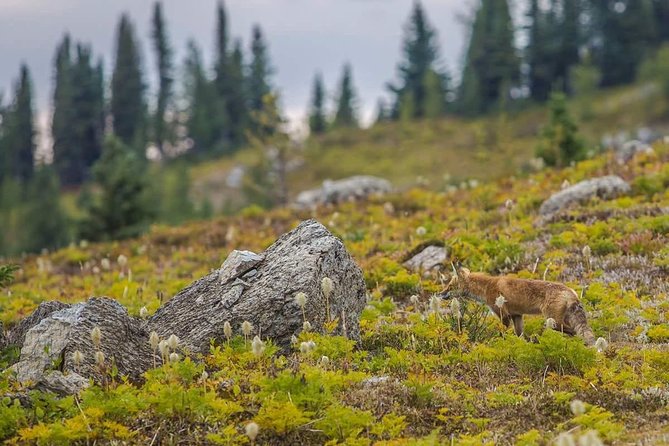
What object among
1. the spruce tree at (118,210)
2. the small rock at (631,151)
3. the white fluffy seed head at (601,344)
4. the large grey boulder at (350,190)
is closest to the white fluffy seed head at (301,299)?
the white fluffy seed head at (601,344)

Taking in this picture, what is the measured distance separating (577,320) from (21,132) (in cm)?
11502

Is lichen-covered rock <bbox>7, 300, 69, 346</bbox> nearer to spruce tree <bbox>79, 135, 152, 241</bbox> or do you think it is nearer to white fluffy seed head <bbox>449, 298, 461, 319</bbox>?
white fluffy seed head <bbox>449, 298, 461, 319</bbox>

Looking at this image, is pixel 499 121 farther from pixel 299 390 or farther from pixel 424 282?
pixel 299 390

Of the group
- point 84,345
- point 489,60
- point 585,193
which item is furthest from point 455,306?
point 489,60

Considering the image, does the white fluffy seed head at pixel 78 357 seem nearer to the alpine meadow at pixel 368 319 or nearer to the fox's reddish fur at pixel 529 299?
the alpine meadow at pixel 368 319

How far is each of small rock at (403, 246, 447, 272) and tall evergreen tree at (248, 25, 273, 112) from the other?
106 m

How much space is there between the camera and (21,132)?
11375 centimetres

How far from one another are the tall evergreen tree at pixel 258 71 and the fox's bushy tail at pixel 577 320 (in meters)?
112

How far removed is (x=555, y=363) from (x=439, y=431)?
2.21 m

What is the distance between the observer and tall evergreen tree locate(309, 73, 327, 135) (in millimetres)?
116912

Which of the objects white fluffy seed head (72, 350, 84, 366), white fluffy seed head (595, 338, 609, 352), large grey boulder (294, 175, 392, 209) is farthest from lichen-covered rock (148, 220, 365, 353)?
large grey boulder (294, 175, 392, 209)

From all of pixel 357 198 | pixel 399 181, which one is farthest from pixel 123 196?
pixel 399 181

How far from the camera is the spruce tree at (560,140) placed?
91.5 feet

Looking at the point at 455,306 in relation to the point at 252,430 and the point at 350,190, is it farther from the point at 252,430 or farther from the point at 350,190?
the point at 350,190
